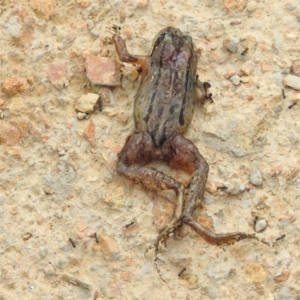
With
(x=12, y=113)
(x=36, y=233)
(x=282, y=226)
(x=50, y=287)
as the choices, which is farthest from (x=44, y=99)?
(x=282, y=226)

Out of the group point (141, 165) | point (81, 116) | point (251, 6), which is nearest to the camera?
point (141, 165)

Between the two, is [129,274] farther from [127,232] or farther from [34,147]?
[34,147]

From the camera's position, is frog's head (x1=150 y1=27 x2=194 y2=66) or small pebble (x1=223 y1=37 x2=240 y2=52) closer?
frog's head (x1=150 y1=27 x2=194 y2=66)

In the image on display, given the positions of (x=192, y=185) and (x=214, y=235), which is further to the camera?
(x=192, y=185)

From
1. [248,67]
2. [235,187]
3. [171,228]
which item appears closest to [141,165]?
[171,228]

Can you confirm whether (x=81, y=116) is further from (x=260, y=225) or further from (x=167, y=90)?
(x=260, y=225)

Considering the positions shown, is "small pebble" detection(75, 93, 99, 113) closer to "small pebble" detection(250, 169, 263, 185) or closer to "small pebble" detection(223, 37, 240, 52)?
"small pebble" detection(223, 37, 240, 52)

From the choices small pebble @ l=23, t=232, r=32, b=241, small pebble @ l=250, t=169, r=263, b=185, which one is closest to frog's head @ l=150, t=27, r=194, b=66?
small pebble @ l=250, t=169, r=263, b=185
